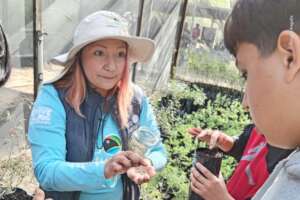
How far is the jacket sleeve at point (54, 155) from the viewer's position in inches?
60.5

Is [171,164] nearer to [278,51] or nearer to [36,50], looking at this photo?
[36,50]

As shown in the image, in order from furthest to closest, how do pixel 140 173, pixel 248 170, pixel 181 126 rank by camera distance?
pixel 181 126 → pixel 140 173 → pixel 248 170

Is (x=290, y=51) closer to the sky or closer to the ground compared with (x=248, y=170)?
closer to the sky

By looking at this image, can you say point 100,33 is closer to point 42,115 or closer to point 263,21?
point 42,115

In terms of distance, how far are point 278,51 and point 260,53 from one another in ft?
0.14

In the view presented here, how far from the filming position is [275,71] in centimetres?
68

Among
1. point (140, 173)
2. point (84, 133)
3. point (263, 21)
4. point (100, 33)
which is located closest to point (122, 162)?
point (140, 173)

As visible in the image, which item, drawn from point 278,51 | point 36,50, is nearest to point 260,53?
point 278,51

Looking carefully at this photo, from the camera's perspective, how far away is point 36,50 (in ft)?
10.5

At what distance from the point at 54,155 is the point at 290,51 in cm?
111

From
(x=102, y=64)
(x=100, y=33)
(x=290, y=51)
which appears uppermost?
(x=290, y=51)

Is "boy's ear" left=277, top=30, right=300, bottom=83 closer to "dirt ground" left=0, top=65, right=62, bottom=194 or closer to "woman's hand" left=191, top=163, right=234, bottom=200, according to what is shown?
"woman's hand" left=191, top=163, right=234, bottom=200

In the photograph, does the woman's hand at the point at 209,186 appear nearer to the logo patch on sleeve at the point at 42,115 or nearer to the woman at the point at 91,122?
the woman at the point at 91,122

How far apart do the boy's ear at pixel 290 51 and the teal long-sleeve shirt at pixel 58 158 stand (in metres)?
0.98
